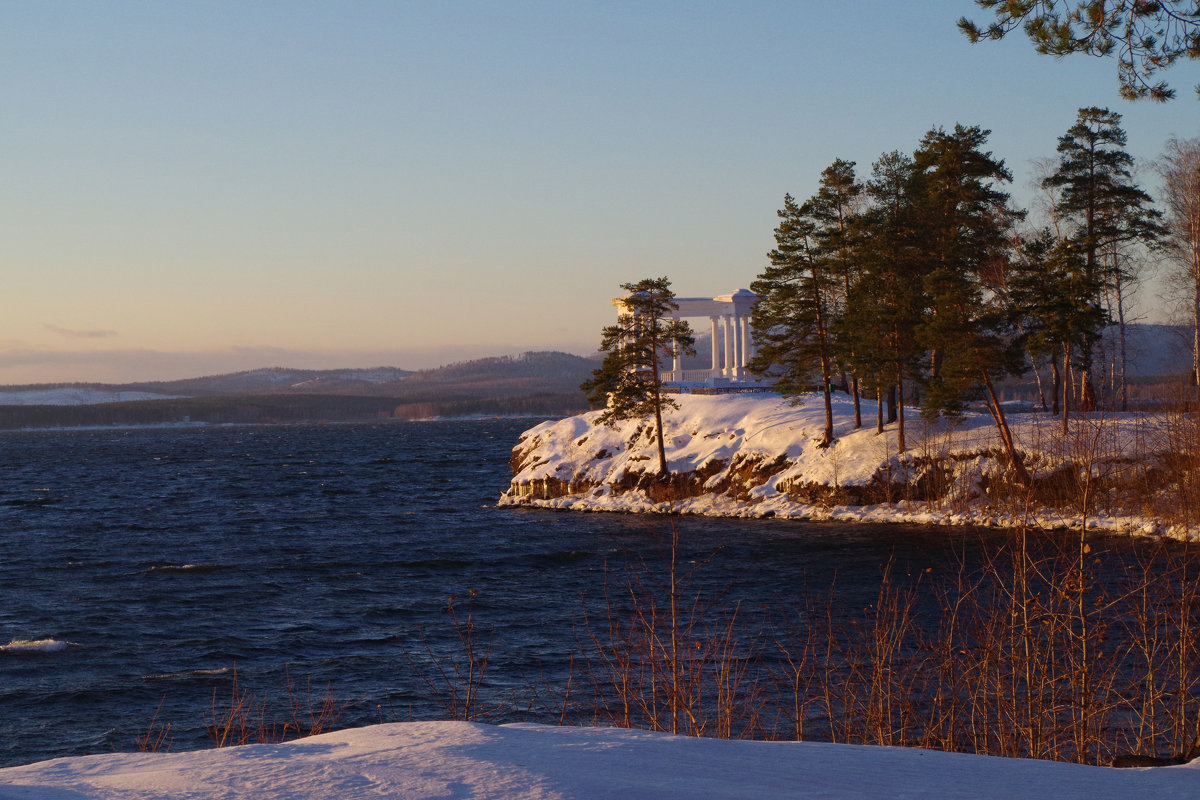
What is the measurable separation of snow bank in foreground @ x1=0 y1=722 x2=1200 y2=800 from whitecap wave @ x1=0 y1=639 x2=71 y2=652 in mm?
19076

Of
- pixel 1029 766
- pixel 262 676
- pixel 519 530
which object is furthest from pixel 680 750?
pixel 519 530

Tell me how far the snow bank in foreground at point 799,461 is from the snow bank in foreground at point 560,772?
96.3 feet

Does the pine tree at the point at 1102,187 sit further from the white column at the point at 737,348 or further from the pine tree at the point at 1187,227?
the white column at the point at 737,348

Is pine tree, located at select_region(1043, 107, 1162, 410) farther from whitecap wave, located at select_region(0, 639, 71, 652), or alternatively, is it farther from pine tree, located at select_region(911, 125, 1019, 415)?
whitecap wave, located at select_region(0, 639, 71, 652)

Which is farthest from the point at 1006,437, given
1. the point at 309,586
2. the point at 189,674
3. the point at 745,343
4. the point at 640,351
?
the point at 745,343

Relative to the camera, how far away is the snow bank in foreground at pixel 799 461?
39.1 m

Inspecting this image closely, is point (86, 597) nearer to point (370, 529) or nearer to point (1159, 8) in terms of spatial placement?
point (370, 529)

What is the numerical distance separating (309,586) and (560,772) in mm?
27868

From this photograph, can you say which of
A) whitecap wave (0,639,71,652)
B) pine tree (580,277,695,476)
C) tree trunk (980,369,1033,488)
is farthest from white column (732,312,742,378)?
whitecap wave (0,639,71,652)

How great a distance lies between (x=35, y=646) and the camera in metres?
23.4

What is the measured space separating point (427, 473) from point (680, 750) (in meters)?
75.1

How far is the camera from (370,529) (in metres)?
46.7

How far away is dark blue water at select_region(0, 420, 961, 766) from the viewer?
1944 centimetres

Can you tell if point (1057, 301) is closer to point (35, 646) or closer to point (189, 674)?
point (189, 674)
